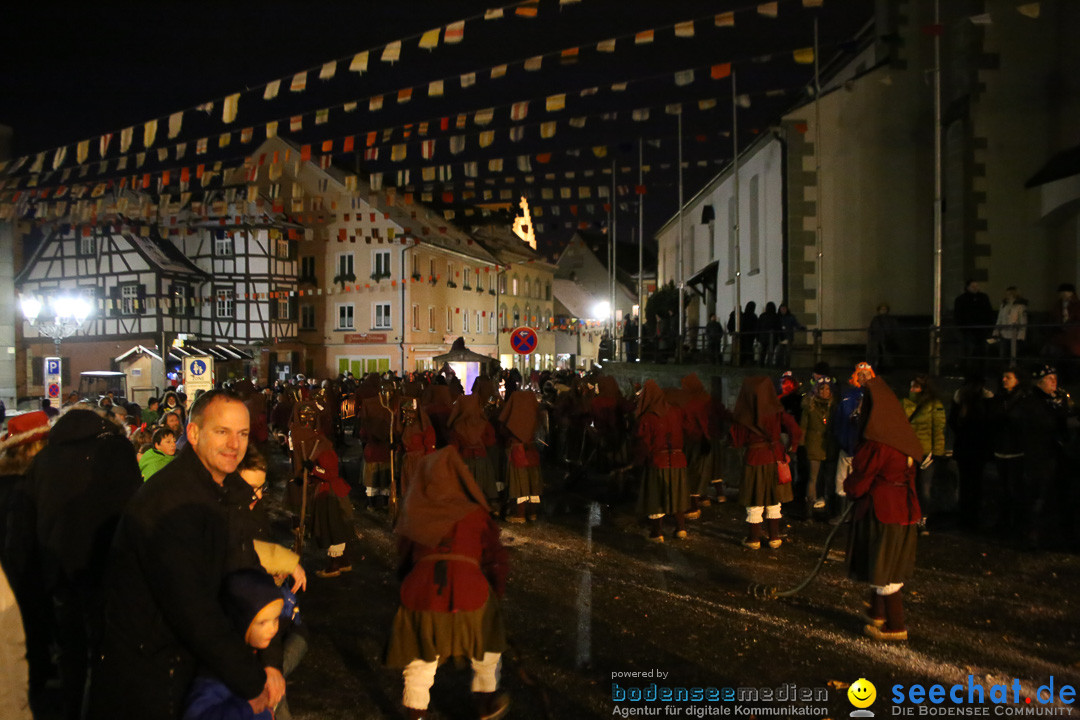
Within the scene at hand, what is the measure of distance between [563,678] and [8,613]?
11.5 ft

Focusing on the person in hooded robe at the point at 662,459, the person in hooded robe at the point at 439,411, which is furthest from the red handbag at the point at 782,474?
the person in hooded robe at the point at 439,411

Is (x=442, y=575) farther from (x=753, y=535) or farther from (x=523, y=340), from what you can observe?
(x=523, y=340)

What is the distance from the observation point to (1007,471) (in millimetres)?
8641

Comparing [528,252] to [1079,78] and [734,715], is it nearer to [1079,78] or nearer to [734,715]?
[1079,78]

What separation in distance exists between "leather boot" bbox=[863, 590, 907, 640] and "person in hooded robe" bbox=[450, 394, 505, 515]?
211 inches

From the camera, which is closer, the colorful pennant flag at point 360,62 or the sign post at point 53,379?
the colorful pennant flag at point 360,62

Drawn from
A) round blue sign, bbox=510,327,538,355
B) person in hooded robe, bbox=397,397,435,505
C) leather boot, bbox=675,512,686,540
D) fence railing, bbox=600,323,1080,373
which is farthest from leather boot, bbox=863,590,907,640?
round blue sign, bbox=510,327,538,355

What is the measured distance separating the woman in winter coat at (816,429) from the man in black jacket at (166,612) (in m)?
8.71

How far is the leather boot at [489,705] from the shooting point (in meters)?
4.36

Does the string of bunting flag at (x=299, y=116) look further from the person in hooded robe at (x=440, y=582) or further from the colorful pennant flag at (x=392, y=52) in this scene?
the person in hooded robe at (x=440, y=582)

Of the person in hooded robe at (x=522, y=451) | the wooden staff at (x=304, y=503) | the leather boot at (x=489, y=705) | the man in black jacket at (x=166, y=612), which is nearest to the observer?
the man in black jacket at (x=166, y=612)

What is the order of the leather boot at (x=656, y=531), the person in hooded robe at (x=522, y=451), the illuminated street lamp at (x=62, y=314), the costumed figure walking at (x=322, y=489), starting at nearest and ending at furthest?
1. the costumed figure walking at (x=322, y=489)
2. the leather boot at (x=656, y=531)
3. the person in hooded robe at (x=522, y=451)
4. the illuminated street lamp at (x=62, y=314)

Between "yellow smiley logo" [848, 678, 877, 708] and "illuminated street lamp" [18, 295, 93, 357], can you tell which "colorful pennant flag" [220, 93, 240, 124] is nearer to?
"yellow smiley logo" [848, 678, 877, 708]

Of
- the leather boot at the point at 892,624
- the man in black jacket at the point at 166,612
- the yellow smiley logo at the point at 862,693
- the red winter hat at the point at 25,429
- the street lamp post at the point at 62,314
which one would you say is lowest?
the yellow smiley logo at the point at 862,693
